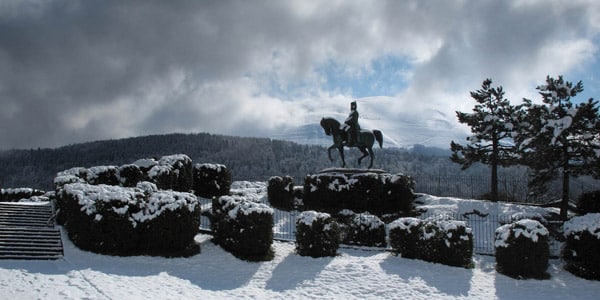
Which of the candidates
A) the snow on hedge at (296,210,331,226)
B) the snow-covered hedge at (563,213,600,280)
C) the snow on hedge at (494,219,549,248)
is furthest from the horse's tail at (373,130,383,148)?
the snow-covered hedge at (563,213,600,280)

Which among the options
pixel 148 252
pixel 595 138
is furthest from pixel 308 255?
pixel 595 138

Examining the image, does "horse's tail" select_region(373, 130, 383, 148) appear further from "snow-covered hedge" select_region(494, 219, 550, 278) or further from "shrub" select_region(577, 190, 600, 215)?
"snow-covered hedge" select_region(494, 219, 550, 278)

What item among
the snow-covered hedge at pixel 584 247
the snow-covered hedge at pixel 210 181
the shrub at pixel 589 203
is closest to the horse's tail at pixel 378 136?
the snow-covered hedge at pixel 210 181

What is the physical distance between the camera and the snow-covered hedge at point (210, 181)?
24000mm

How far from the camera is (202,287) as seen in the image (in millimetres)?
11664

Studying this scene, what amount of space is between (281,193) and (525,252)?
39.1ft

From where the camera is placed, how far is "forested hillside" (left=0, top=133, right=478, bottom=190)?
83188mm

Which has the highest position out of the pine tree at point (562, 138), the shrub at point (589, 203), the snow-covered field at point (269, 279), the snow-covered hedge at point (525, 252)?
the pine tree at point (562, 138)

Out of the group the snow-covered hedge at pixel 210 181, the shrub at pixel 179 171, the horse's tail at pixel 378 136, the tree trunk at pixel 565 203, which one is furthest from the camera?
the snow-covered hedge at pixel 210 181

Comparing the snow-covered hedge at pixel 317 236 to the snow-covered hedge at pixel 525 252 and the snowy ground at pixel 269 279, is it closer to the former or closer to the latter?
the snowy ground at pixel 269 279

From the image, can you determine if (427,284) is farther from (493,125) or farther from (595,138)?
(493,125)

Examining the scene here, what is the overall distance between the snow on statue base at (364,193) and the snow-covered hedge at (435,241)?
232 inches

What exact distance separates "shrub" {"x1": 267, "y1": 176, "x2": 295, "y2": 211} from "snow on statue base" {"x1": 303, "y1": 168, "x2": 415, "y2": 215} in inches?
65.8

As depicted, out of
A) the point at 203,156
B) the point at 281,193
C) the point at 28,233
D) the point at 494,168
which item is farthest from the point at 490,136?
the point at 203,156
